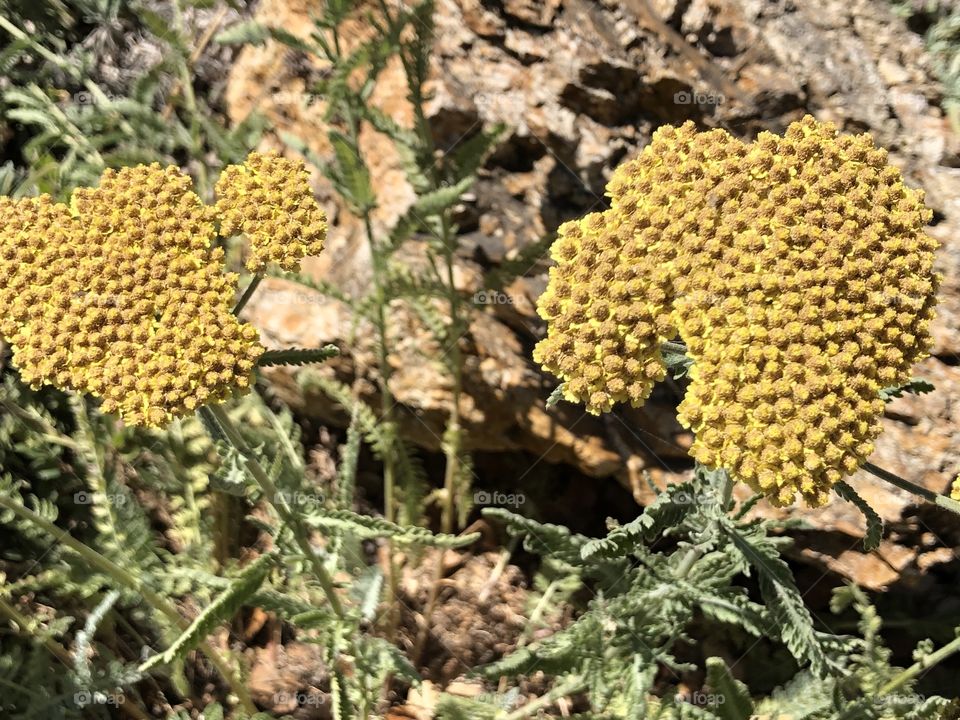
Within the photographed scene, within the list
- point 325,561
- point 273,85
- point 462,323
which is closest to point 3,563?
point 325,561

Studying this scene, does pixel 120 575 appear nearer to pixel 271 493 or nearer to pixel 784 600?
pixel 271 493

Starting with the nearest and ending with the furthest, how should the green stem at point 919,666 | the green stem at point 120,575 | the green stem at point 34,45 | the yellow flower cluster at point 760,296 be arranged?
the yellow flower cluster at point 760,296 → the green stem at point 120,575 → the green stem at point 919,666 → the green stem at point 34,45

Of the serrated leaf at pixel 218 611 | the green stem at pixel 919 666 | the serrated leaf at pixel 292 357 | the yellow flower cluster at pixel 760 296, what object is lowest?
the green stem at pixel 919 666

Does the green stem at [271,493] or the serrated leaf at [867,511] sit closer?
the serrated leaf at [867,511]

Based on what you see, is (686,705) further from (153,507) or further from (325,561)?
(153,507)

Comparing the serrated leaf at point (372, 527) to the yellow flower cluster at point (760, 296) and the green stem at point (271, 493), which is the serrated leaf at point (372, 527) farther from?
the yellow flower cluster at point (760, 296)

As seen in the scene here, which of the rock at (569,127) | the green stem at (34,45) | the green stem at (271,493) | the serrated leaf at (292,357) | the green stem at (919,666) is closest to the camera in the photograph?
the serrated leaf at (292,357)

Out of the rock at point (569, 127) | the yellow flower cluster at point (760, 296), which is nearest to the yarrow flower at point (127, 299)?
the yellow flower cluster at point (760, 296)
